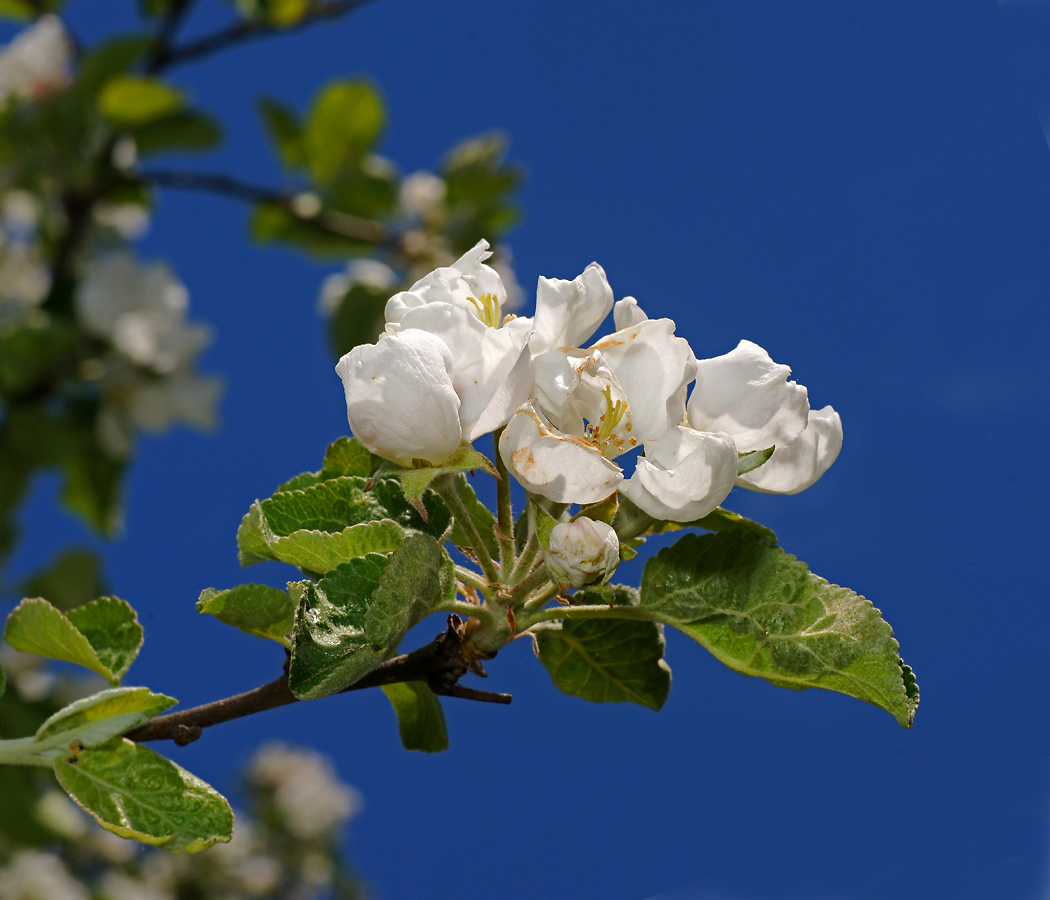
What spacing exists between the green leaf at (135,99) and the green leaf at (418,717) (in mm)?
1171

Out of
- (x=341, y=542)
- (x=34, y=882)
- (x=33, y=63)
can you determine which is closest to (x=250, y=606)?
(x=341, y=542)

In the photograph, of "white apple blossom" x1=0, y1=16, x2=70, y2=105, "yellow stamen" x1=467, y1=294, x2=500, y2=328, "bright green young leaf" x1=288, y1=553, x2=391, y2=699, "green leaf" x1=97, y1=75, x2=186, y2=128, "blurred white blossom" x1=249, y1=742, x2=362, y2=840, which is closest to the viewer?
"bright green young leaf" x1=288, y1=553, x2=391, y2=699

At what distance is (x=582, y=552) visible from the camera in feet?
1.59

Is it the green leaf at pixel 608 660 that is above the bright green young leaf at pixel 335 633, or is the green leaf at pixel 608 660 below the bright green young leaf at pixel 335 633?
above

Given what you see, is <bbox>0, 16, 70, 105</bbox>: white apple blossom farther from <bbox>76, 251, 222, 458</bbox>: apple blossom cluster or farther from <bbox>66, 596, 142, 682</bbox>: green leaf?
<bbox>66, 596, 142, 682</bbox>: green leaf

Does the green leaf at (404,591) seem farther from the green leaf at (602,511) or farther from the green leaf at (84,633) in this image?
the green leaf at (84,633)

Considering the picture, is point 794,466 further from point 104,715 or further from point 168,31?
point 168,31

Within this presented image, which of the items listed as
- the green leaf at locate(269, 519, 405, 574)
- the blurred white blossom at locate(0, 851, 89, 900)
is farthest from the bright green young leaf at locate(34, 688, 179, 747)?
the blurred white blossom at locate(0, 851, 89, 900)

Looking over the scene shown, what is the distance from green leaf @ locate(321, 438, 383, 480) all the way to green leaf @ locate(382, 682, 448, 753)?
0.16m

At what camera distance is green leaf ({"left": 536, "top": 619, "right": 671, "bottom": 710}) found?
2.14ft

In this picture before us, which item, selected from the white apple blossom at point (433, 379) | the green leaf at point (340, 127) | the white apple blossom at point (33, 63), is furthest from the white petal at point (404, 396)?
the white apple blossom at point (33, 63)

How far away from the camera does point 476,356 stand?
526 mm

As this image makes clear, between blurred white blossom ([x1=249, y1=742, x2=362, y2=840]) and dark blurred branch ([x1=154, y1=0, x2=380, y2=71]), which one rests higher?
dark blurred branch ([x1=154, y1=0, x2=380, y2=71])

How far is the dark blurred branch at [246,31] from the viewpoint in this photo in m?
1.67
